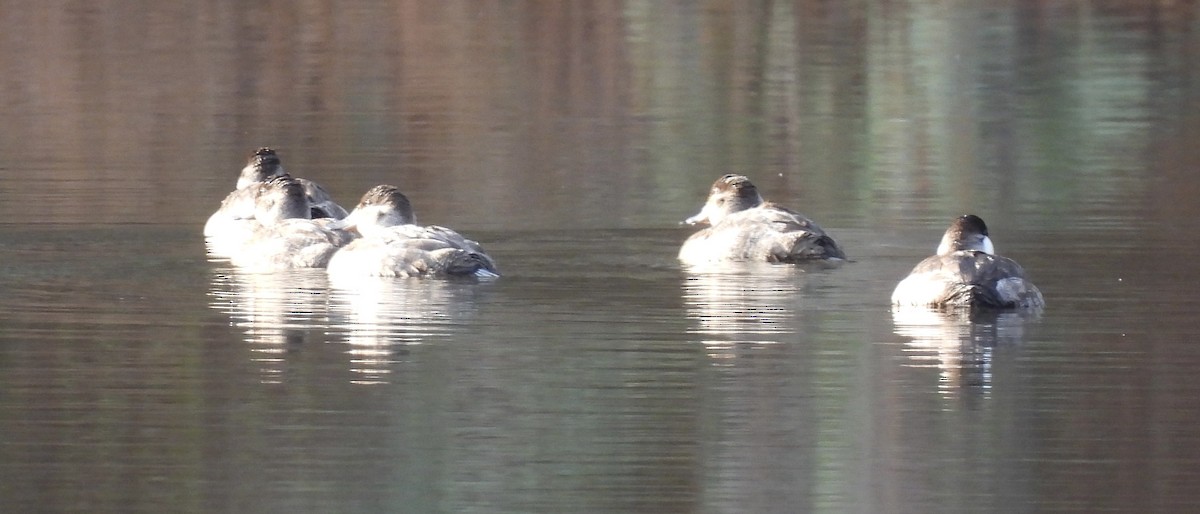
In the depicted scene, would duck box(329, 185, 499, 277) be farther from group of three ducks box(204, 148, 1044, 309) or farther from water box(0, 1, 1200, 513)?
water box(0, 1, 1200, 513)

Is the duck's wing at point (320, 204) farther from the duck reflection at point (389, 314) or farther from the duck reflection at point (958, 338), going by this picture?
the duck reflection at point (958, 338)

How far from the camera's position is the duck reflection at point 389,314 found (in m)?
11.4

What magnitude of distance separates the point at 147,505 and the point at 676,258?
22.7 feet

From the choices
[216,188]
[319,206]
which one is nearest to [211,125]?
[216,188]

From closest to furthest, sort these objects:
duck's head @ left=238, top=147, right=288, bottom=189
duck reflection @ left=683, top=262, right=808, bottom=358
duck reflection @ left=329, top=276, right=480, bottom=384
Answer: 1. duck reflection @ left=329, top=276, right=480, bottom=384
2. duck reflection @ left=683, top=262, right=808, bottom=358
3. duck's head @ left=238, top=147, right=288, bottom=189

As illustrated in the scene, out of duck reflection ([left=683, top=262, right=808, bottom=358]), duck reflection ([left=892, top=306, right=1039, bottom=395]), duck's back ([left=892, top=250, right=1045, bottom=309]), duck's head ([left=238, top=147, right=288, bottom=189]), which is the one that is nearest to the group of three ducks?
duck's back ([left=892, top=250, right=1045, bottom=309])

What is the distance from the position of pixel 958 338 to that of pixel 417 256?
369cm

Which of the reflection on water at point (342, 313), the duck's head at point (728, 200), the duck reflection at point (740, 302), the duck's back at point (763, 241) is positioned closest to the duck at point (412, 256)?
the reflection on water at point (342, 313)

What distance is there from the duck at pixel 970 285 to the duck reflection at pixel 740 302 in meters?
0.70

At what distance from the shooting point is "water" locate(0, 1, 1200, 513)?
30.0 ft

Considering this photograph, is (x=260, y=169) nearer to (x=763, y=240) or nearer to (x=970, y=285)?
(x=763, y=240)

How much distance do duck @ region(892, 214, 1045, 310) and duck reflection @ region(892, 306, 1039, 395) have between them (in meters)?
0.05

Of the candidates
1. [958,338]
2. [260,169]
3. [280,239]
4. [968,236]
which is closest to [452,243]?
[280,239]

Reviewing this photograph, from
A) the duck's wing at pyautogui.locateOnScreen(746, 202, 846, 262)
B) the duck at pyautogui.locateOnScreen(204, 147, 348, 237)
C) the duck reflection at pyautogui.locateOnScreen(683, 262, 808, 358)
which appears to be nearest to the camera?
the duck reflection at pyautogui.locateOnScreen(683, 262, 808, 358)
